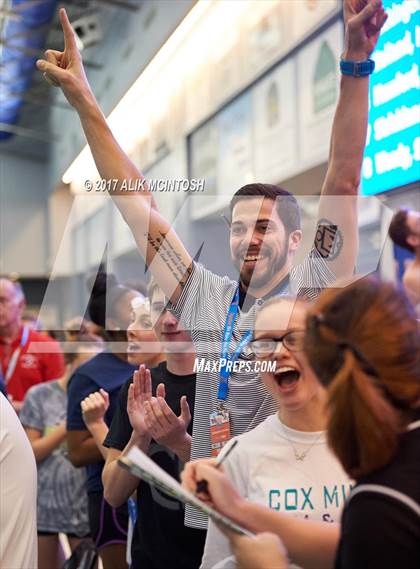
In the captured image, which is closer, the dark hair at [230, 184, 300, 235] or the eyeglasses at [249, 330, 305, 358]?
the eyeglasses at [249, 330, 305, 358]

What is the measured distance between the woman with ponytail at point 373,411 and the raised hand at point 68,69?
971 mm

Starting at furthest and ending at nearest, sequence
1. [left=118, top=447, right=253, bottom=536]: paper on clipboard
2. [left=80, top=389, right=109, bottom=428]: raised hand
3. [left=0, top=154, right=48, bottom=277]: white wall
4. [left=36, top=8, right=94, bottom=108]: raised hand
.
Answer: [left=0, top=154, right=48, bottom=277]: white wall
[left=80, top=389, right=109, bottom=428]: raised hand
[left=36, top=8, right=94, bottom=108]: raised hand
[left=118, top=447, right=253, bottom=536]: paper on clipboard

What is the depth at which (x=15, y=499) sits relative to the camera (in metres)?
1.46

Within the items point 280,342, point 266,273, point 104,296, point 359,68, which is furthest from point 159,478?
point 104,296

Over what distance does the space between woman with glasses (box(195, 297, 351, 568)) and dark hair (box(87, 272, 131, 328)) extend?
1119 mm

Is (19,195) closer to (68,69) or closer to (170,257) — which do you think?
(68,69)

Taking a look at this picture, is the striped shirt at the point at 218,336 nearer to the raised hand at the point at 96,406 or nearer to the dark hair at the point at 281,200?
the dark hair at the point at 281,200

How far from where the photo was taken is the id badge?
1567 millimetres

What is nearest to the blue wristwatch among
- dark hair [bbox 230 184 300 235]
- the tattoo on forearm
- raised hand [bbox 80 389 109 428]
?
dark hair [bbox 230 184 300 235]

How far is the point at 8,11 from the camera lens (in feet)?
19.3

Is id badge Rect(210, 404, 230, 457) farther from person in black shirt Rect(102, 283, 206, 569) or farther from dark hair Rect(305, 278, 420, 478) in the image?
dark hair Rect(305, 278, 420, 478)

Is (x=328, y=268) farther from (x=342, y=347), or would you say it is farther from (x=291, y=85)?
(x=291, y=85)

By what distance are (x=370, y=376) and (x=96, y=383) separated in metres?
1.66

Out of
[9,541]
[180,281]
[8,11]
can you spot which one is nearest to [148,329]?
[180,281]
